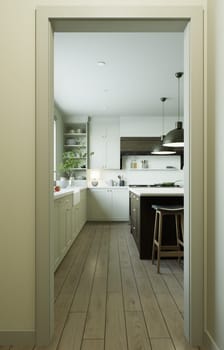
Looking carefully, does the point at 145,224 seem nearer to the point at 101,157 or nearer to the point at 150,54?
the point at 150,54

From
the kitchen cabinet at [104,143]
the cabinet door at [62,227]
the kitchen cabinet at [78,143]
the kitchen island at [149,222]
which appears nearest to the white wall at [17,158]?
the cabinet door at [62,227]

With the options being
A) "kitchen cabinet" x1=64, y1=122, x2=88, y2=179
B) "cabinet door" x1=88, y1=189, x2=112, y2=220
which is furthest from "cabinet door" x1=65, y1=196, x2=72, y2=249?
"kitchen cabinet" x1=64, y1=122, x2=88, y2=179

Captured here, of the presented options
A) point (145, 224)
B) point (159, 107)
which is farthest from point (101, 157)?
point (145, 224)

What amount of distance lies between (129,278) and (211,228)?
1.65 metres

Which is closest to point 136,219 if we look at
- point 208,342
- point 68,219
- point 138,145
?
point 68,219

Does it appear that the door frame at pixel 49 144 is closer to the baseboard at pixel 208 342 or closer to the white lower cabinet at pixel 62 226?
the baseboard at pixel 208 342

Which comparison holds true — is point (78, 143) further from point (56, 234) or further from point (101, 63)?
point (56, 234)

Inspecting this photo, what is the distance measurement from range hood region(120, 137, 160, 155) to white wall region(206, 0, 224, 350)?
553cm

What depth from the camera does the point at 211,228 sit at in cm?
178

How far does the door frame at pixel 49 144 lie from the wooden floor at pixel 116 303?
0.22m

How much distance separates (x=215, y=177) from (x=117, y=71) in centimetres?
338

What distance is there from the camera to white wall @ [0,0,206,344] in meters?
1.86

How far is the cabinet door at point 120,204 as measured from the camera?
280 inches

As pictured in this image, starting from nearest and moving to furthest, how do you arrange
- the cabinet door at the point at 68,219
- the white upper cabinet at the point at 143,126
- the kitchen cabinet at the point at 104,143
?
1. the cabinet door at the point at 68,219
2. the white upper cabinet at the point at 143,126
3. the kitchen cabinet at the point at 104,143
